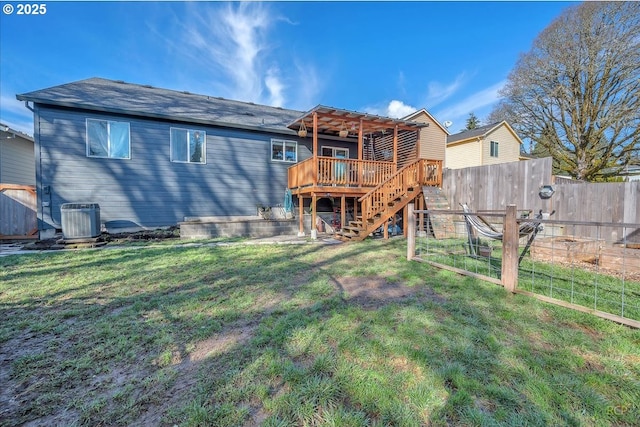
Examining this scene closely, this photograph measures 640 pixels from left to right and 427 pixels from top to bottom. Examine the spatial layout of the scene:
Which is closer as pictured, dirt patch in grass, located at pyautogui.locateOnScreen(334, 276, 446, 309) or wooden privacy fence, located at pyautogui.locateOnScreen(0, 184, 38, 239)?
dirt patch in grass, located at pyautogui.locateOnScreen(334, 276, 446, 309)

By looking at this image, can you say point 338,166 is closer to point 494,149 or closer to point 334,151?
point 334,151

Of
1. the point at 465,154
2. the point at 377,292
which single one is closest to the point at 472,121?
the point at 465,154

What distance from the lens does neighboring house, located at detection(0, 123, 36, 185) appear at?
33.3ft

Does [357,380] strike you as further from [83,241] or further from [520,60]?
[520,60]

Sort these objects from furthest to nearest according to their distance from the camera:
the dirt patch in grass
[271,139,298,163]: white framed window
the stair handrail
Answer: [271,139,298,163]: white framed window, the stair handrail, the dirt patch in grass

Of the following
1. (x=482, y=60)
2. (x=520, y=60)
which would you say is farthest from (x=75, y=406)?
(x=520, y=60)

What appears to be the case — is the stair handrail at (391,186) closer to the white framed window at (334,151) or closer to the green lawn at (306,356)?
the white framed window at (334,151)

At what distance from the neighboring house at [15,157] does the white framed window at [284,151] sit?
9139 millimetres

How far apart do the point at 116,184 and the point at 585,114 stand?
857 inches

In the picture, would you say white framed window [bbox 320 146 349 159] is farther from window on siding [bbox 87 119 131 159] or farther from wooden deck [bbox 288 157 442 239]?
window on siding [bbox 87 119 131 159]

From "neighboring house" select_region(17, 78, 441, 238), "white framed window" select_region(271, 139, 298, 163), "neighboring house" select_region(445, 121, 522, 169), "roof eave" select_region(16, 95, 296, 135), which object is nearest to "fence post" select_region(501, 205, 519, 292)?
"neighboring house" select_region(17, 78, 441, 238)

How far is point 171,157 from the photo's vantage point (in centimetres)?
941

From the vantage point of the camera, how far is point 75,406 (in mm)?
1679

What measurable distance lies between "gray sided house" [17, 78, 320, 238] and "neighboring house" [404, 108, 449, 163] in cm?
890
